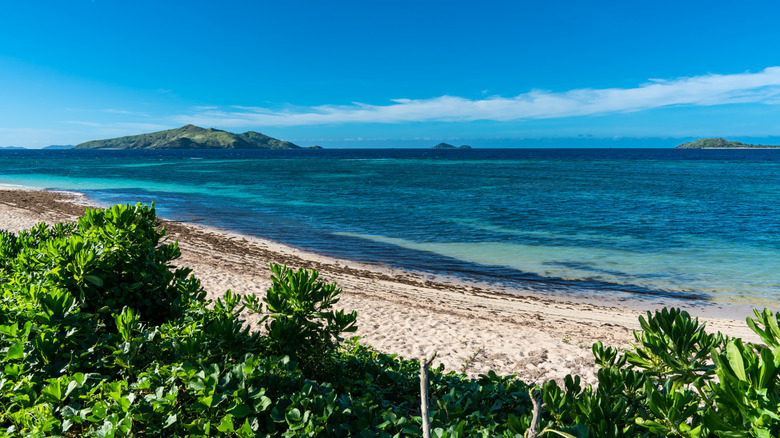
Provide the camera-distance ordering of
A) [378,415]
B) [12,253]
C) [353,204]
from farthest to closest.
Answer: [353,204]
[12,253]
[378,415]

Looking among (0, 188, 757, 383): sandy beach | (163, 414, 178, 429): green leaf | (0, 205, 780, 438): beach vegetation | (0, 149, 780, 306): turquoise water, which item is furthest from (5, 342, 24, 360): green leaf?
(0, 149, 780, 306): turquoise water

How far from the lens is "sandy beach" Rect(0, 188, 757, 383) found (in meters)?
7.51

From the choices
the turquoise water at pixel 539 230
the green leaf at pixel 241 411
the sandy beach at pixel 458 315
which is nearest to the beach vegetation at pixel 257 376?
the green leaf at pixel 241 411

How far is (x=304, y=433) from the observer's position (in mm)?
2121

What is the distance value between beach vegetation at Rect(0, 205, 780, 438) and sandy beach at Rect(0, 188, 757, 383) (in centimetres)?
342

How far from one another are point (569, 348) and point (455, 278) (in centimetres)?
586

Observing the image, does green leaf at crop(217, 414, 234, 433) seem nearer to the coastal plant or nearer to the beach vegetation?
the beach vegetation

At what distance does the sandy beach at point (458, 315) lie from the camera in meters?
7.51

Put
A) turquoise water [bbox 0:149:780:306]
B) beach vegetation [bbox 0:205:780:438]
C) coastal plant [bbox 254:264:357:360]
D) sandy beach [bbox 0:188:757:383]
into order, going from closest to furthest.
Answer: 1. beach vegetation [bbox 0:205:780:438]
2. coastal plant [bbox 254:264:357:360]
3. sandy beach [bbox 0:188:757:383]
4. turquoise water [bbox 0:149:780:306]

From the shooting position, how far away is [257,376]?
240cm

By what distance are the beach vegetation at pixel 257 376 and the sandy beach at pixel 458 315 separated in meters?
3.42

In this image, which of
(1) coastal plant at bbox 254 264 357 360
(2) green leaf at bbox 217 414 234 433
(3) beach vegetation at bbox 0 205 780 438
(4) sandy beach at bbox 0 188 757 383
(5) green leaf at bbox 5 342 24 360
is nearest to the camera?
(3) beach vegetation at bbox 0 205 780 438

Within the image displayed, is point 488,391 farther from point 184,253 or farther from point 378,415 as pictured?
point 184,253

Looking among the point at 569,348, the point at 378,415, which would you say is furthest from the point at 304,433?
the point at 569,348
